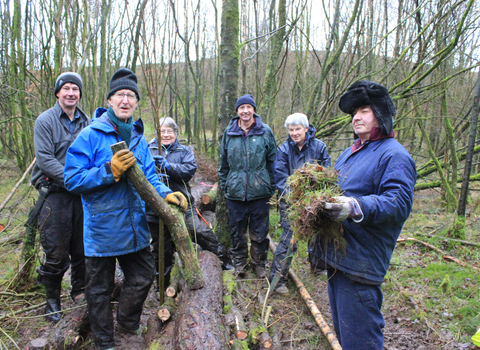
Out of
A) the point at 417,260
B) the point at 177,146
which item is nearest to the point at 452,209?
the point at 417,260

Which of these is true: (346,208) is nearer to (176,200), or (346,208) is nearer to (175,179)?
(176,200)

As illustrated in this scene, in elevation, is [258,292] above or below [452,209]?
below

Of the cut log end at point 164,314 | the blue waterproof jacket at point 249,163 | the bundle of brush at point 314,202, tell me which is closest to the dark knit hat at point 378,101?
the bundle of brush at point 314,202

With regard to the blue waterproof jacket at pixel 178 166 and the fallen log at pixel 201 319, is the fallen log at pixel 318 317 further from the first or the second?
the blue waterproof jacket at pixel 178 166

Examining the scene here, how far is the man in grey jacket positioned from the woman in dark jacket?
858 millimetres

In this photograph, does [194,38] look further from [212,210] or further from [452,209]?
[452,209]

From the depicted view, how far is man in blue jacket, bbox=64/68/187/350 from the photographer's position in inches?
87.7

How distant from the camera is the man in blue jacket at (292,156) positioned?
3.66m

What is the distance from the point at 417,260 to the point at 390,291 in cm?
131

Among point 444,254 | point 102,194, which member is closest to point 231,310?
point 102,194

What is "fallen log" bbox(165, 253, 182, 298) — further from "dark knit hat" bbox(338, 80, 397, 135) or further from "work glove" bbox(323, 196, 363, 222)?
"dark knit hat" bbox(338, 80, 397, 135)

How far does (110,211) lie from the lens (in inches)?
92.9

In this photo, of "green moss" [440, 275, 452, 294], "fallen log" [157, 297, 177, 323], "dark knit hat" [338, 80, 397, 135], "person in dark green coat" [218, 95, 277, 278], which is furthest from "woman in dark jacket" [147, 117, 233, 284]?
"green moss" [440, 275, 452, 294]

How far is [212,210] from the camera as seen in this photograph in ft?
22.8
